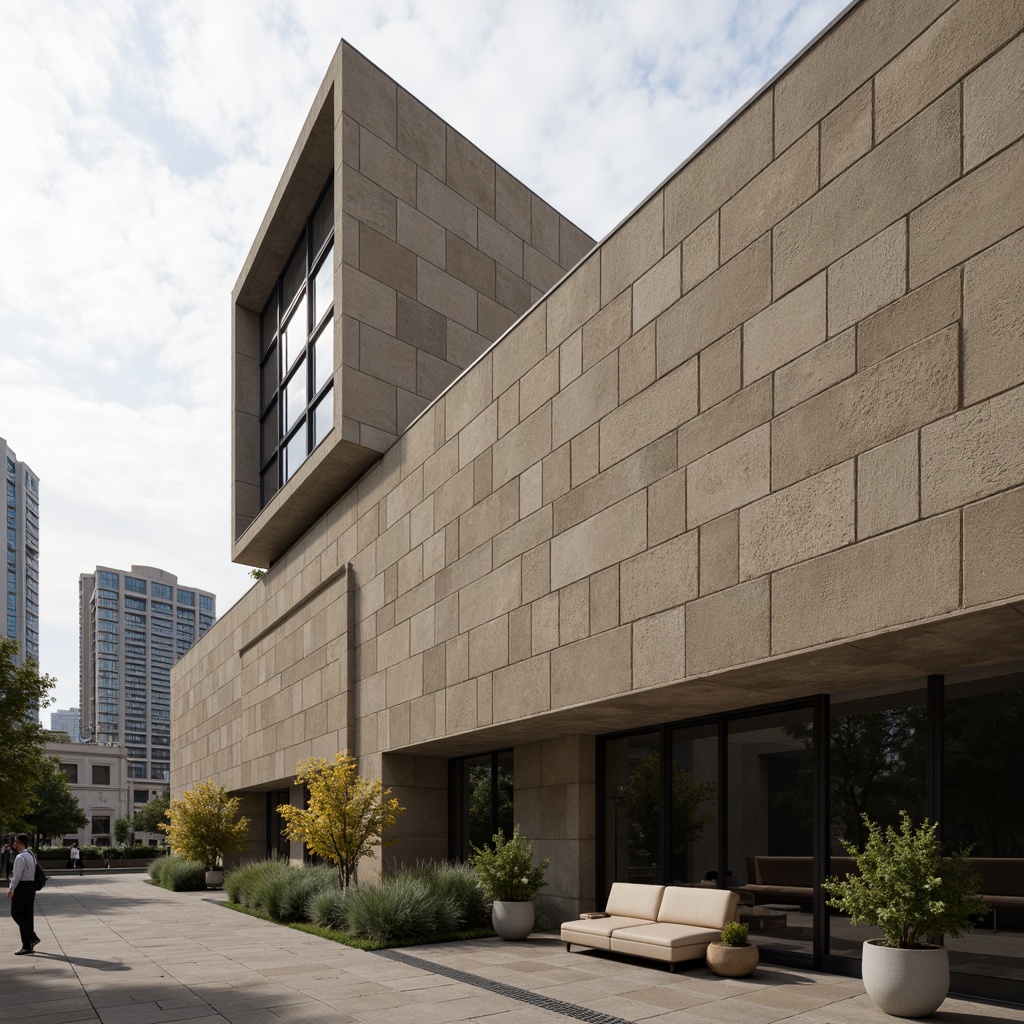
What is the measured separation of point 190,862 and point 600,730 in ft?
67.8

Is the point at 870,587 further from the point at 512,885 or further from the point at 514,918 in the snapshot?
the point at 514,918

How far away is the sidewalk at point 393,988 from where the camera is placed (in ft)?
29.2

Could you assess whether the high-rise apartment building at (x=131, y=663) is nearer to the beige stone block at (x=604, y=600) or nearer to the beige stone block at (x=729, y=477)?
the beige stone block at (x=604, y=600)

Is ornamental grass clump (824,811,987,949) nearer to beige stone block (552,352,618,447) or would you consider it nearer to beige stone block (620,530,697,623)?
beige stone block (620,530,697,623)

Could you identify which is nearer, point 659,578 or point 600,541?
point 659,578

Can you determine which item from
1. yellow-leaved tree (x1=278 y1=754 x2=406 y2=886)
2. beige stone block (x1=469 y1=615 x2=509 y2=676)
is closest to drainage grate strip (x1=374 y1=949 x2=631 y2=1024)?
yellow-leaved tree (x1=278 y1=754 x2=406 y2=886)

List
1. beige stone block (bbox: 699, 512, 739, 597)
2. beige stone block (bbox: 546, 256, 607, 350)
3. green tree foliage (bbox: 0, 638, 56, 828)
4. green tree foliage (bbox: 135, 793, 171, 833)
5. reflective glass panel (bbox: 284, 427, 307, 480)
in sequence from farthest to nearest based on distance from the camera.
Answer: green tree foliage (bbox: 135, 793, 171, 833) → green tree foliage (bbox: 0, 638, 56, 828) → reflective glass panel (bbox: 284, 427, 307, 480) → beige stone block (bbox: 546, 256, 607, 350) → beige stone block (bbox: 699, 512, 739, 597)

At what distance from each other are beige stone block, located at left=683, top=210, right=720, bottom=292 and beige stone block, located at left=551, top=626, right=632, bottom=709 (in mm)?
A: 4343

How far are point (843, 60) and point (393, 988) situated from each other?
10964mm

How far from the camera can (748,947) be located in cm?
1055

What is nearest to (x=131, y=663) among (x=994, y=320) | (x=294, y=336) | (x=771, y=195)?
(x=294, y=336)

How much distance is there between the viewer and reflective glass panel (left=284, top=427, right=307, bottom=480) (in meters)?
23.5

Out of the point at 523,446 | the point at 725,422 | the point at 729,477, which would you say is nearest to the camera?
the point at 729,477

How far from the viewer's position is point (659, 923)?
11.9 metres
